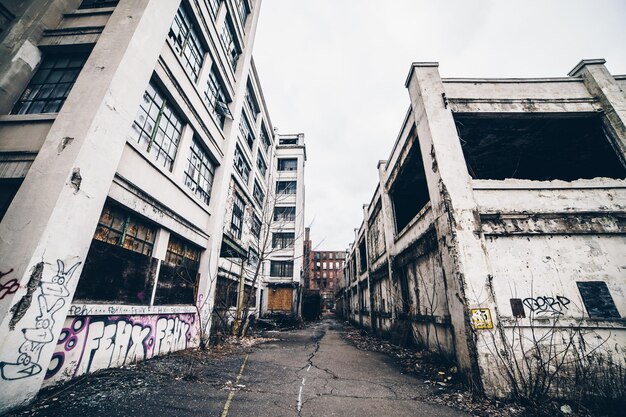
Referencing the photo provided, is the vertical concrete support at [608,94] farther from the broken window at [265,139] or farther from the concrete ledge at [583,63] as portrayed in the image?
the broken window at [265,139]

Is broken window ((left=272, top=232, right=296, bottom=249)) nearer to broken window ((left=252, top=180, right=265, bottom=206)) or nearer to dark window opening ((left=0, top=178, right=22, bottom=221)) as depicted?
broken window ((left=252, top=180, right=265, bottom=206))

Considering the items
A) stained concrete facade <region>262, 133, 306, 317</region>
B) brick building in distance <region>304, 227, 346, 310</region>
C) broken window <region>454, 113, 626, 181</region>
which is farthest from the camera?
brick building in distance <region>304, 227, 346, 310</region>

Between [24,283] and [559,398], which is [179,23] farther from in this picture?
[559,398]

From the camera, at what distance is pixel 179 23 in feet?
22.9

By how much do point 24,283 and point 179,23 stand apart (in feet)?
24.8

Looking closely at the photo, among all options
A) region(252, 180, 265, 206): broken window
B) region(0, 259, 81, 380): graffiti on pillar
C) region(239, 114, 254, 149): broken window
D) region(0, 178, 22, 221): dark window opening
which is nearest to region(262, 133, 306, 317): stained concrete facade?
region(252, 180, 265, 206): broken window

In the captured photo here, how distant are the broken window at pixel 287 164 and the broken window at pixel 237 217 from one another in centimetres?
1291

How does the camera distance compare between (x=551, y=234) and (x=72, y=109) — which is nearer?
(x=72, y=109)

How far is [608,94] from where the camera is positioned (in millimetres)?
5895

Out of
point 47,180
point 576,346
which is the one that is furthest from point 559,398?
point 47,180

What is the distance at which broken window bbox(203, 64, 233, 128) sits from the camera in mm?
9008

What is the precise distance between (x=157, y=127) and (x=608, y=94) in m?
11.4

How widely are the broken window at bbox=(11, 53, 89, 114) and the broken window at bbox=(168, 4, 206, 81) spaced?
2379 millimetres

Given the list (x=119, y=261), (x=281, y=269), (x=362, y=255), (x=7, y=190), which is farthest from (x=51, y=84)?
(x=281, y=269)
